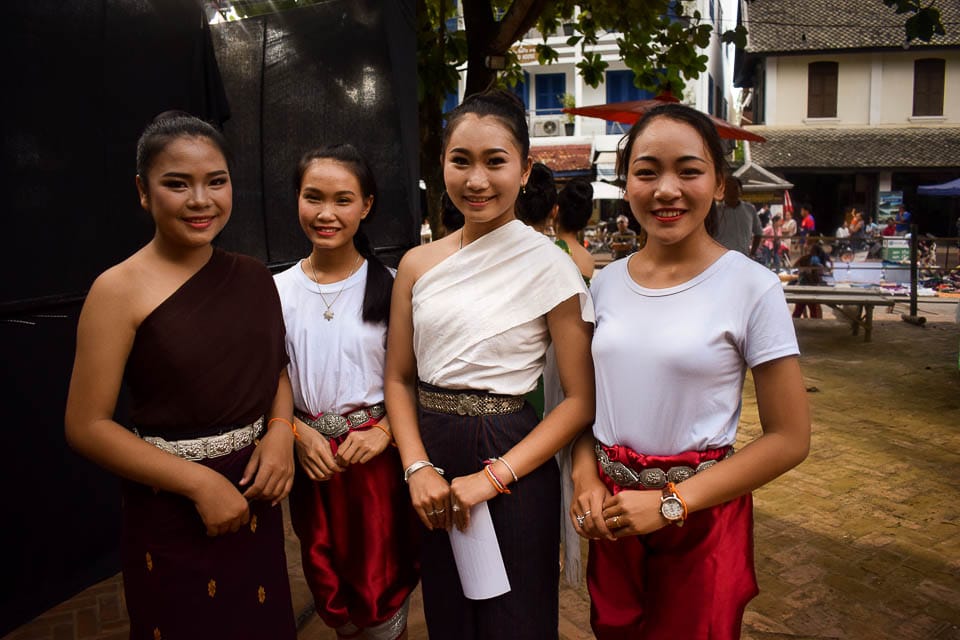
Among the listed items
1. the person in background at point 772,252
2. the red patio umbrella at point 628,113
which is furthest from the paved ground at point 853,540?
the person in background at point 772,252

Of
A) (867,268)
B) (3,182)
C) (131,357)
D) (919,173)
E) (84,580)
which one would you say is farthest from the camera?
(919,173)

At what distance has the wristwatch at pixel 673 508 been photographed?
167 cm

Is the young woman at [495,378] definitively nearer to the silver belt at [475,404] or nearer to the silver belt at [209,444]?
the silver belt at [475,404]

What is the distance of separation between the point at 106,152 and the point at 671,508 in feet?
8.98

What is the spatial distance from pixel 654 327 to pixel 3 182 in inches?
92.1

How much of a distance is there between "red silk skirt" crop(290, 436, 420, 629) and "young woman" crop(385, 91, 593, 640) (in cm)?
32

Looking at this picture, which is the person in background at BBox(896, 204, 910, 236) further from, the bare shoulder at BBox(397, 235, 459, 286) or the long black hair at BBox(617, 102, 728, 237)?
the bare shoulder at BBox(397, 235, 459, 286)

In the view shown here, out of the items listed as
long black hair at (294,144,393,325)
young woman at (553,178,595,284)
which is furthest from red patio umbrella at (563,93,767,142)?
long black hair at (294,144,393,325)

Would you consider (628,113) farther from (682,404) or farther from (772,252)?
(772,252)

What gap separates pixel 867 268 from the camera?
1132cm

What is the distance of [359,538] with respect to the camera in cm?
231

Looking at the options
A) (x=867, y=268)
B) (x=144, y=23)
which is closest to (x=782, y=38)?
(x=867, y=268)

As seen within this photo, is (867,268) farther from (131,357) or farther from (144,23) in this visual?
(131,357)

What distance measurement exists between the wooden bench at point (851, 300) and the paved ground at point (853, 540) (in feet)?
6.36
